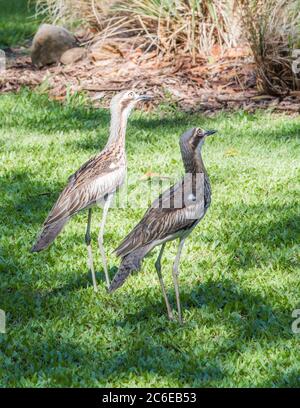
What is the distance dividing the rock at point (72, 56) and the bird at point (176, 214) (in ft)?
21.1

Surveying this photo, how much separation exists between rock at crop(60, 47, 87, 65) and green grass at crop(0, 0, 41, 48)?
1823 mm

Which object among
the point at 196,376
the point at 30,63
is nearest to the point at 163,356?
the point at 196,376

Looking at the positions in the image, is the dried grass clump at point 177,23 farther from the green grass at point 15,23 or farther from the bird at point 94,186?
the bird at point 94,186

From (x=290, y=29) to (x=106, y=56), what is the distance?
2592mm

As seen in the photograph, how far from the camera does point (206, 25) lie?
39.1 feet

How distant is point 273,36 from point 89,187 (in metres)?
5.13

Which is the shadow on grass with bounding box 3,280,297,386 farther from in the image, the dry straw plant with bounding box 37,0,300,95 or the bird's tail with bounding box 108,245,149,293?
the dry straw plant with bounding box 37,0,300,95

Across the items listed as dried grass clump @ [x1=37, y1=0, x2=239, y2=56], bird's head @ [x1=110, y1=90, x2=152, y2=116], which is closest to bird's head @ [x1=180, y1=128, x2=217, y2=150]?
→ bird's head @ [x1=110, y1=90, x2=152, y2=116]

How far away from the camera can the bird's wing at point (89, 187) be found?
6453mm

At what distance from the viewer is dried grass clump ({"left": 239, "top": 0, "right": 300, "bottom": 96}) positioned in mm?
10891

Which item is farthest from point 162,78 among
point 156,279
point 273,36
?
point 156,279

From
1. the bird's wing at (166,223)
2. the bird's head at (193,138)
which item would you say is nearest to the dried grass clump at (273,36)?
the bird's head at (193,138)

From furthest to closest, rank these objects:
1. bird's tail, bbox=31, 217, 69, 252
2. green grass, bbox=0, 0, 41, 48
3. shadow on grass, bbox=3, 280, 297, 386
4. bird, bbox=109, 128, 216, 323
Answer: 1. green grass, bbox=0, 0, 41, 48
2. bird's tail, bbox=31, 217, 69, 252
3. bird, bbox=109, 128, 216, 323
4. shadow on grass, bbox=3, 280, 297, 386

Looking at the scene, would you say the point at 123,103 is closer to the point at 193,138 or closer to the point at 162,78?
the point at 193,138
